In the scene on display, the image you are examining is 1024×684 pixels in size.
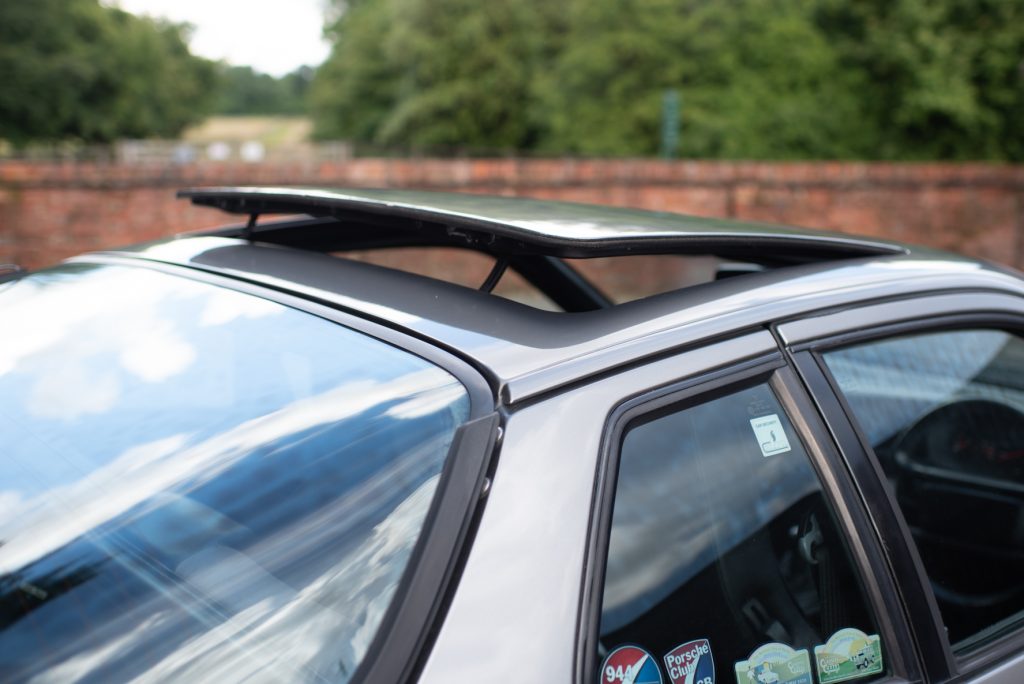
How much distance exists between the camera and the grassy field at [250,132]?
69500 mm

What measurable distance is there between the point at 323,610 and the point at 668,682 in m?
0.42

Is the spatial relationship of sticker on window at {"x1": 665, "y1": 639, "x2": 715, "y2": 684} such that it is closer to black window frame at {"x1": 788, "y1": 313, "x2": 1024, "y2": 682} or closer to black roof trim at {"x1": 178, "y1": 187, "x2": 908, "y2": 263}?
black window frame at {"x1": 788, "y1": 313, "x2": 1024, "y2": 682}

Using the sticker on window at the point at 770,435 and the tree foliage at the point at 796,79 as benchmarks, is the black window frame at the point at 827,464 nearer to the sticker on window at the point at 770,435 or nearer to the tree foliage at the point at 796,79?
the sticker on window at the point at 770,435

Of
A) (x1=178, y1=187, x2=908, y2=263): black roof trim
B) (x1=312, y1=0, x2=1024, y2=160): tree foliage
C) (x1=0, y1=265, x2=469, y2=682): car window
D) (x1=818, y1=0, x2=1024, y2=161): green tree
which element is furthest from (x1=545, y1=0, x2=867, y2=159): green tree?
(x1=0, y1=265, x2=469, y2=682): car window

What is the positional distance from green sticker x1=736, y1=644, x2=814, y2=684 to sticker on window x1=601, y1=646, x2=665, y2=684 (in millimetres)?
137

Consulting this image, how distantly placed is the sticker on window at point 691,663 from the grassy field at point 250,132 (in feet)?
214

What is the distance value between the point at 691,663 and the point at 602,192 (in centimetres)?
849

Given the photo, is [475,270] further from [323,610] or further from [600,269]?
[323,610]

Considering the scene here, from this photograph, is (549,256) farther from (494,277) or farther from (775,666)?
(775,666)

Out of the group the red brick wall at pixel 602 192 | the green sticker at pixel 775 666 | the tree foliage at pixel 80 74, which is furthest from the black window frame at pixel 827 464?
the tree foliage at pixel 80 74

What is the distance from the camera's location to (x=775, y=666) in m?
1.17

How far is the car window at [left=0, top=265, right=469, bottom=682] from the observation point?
944mm

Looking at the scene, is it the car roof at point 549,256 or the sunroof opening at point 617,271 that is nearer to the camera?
the car roof at point 549,256

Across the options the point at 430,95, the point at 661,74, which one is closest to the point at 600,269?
the point at 661,74
